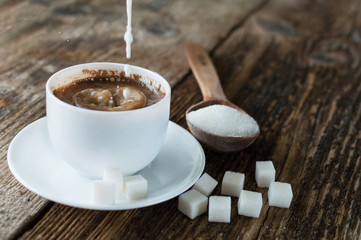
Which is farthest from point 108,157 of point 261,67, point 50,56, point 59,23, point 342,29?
point 342,29

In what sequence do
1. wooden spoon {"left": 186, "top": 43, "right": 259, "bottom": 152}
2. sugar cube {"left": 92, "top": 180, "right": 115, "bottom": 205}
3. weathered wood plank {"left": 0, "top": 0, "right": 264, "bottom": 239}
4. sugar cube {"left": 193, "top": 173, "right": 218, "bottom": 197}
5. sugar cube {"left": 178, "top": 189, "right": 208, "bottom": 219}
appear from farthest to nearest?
weathered wood plank {"left": 0, "top": 0, "right": 264, "bottom": 239} < wooden spoon {"left": 186, "top": 43, "right": 259, "bottom": 152} < sugar cube {"left": 193, "top": 173, "right": 218, "bottom": 197} < sugar cube {"left": 178, "top": 189, "right": 208, "bottom": 219} < sugar cube {"left": 92, "top": 180, "right": 115, "bottom": 205}

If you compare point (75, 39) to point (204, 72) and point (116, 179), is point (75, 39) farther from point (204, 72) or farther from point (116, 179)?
point (116, 179)

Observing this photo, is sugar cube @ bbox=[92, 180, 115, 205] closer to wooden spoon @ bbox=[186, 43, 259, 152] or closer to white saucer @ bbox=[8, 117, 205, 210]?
white saucer @ bbox=[8, 117, 205, 210]

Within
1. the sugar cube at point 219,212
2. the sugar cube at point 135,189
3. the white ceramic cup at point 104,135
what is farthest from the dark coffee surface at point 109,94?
the sugar cube at point 219,212

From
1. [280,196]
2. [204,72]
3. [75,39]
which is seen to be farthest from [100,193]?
[75,39]

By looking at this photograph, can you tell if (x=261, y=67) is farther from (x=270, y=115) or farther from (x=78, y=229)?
(x=78, y=229)

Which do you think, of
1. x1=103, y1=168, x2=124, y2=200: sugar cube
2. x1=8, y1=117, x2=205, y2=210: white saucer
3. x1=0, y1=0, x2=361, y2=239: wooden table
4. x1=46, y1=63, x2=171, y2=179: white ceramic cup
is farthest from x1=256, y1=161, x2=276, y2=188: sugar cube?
x1=103, y1=168, x2=124, y2=200: sugar cube

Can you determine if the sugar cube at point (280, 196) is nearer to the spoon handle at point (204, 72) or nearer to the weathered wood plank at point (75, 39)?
the weathered wood plank at point (75, 39)
